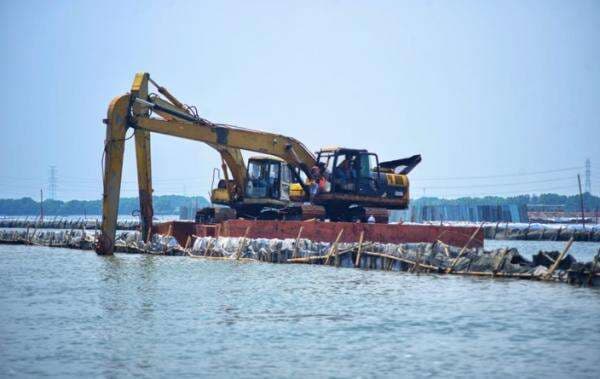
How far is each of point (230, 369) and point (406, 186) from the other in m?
23.6

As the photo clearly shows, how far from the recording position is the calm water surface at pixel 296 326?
49.4ft

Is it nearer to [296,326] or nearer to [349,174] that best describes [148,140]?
[349,174]

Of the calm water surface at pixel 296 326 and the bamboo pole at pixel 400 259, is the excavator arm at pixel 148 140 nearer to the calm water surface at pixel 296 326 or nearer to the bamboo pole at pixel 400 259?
the calm water surface at pixel 296 326

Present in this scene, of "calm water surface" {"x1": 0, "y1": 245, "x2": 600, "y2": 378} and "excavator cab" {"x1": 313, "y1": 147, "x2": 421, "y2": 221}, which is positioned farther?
"excavator cab" {"x1": 313, "y1": 147, "x2": 421, "y2": 221}

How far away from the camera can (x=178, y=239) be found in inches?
1599

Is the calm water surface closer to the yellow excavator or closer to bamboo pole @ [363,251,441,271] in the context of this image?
bamboo pole @ [363,251,441,271]

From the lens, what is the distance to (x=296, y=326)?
62.3 ft

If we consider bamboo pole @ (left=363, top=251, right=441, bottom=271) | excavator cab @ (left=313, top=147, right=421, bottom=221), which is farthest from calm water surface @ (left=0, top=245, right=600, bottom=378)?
excavator cab @ (left=313, top=147, right=421, bottom=221)

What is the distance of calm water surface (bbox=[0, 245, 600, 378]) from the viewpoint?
15.0 meters

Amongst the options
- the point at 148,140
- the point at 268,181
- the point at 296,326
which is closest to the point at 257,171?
the point at 268,181

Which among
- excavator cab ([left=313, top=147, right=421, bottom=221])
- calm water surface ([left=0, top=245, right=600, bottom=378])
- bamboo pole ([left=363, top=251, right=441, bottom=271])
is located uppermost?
excavator cab ([left=313, top=147, right=421, bottom=221])

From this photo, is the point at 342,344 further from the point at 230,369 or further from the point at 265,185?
the point at 265,185

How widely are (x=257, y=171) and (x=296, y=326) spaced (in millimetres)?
21517

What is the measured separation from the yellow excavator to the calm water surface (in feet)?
21.0
